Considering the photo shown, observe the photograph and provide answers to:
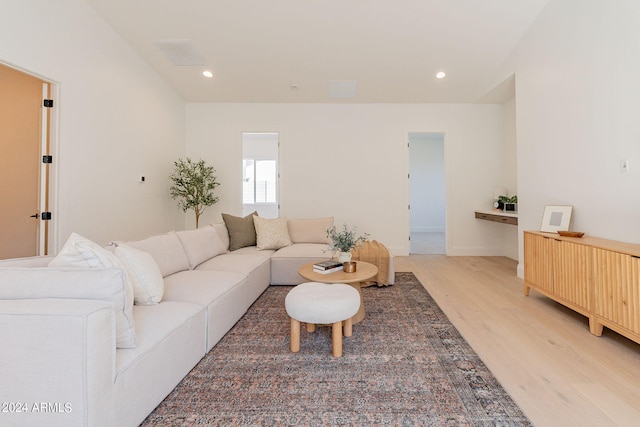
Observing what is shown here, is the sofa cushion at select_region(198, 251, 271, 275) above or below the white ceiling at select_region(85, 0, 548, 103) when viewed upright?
Result: below

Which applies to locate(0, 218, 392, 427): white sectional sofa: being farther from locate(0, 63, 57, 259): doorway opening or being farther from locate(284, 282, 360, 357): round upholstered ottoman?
locate(0, 63, 57, 259): doorway opening

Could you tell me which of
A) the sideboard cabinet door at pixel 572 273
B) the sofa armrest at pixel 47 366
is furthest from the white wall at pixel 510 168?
the sofa armrest at pixel 47 366

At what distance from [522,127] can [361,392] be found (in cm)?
392

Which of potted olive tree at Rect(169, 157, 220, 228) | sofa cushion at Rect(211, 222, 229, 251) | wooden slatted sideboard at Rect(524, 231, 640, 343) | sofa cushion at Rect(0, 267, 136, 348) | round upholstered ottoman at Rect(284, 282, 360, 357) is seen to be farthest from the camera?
potted olive tree at Rect(169, 157, 220, 228)

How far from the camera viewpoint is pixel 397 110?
5246mm

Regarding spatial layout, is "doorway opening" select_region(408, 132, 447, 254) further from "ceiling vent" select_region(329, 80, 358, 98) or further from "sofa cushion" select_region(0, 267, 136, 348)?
"sofa cushion" select_region(0, 267, 136, 348)

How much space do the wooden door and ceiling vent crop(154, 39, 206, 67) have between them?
1496 millimetres

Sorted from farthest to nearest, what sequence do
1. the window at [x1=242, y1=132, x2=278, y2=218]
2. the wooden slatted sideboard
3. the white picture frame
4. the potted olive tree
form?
the window at [x1=242, y1=132, x2=278, y2=218] → the potted olive tree → the white picture frame → the wooden slatted sideboard

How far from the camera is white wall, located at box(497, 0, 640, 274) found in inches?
90.7

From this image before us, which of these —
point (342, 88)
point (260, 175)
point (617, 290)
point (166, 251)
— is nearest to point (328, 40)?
point (342, 88)

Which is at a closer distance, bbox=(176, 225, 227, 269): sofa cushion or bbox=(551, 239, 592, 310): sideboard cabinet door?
bbox=(551, 239, 592, 310): sideboard cabinet door

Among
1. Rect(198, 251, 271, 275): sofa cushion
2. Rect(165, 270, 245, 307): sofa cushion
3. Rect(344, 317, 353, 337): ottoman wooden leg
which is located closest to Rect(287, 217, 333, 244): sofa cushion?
Rect(198, 251, 271, 275): sofa cushion

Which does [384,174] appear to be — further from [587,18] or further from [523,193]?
[587,18]

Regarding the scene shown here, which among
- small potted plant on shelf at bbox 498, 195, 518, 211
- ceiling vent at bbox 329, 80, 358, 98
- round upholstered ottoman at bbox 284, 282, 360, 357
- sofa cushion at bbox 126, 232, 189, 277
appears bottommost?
round upholstered ottoman at bbox 284, 282, 360, 357
